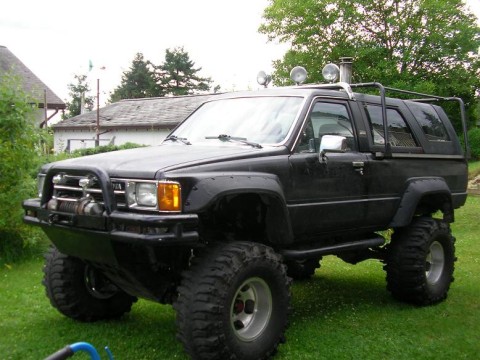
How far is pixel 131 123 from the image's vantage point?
103 ft

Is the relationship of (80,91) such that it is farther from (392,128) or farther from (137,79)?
(392,128)

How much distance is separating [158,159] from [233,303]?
1199 mm

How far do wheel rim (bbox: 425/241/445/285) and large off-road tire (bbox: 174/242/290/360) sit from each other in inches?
101

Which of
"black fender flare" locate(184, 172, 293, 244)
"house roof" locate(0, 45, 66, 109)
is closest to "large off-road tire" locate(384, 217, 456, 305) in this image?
"black fender flare" locate(184, 172, 293, 244)

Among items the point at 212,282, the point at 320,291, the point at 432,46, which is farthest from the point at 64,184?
the point at 432,46

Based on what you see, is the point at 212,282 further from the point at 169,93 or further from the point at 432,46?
the point at 169,93

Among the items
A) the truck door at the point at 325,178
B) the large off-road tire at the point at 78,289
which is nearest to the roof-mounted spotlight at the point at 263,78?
the truck door at the point at 325,178

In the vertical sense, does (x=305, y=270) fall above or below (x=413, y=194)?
below

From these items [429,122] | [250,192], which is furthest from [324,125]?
[429,122]

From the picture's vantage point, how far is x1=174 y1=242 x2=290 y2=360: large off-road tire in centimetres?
404

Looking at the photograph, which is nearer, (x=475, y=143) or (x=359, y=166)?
(x=359, y=166)

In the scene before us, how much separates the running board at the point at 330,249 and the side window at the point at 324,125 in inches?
34.3

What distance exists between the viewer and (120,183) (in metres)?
4.07

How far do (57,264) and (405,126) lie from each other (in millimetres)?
3894
